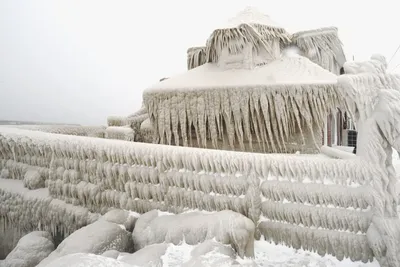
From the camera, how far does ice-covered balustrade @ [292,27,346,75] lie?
390 inches

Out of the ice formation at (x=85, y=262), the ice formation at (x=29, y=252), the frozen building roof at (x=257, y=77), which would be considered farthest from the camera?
the frozen building roof at (x=257, y=77)

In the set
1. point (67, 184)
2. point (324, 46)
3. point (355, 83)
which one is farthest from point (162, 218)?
point (324, 46)

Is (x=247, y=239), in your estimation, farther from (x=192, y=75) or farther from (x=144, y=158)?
(x=192, y=75)

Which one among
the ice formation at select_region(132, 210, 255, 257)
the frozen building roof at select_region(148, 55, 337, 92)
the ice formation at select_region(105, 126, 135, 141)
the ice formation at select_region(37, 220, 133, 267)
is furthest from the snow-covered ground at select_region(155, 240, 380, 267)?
the ice formation at select_region(105, 126, 135, 141)

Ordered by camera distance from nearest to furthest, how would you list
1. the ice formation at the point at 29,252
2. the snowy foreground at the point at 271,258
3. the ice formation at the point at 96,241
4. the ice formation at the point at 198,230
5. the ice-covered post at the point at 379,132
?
the ice-covered post at the point at 379,132
the snowy foreground at the point at 271,258
the ice formation at the point at 198,230
the ice formation at the point at 96,241
the ice formation at the point at 29,252

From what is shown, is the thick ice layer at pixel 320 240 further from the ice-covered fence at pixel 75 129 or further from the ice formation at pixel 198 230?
the ice-covered fence at pixel 75 129

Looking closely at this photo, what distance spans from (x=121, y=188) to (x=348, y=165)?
9.95 feet

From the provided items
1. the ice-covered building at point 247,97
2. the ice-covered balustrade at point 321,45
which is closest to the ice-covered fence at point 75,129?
the ice-covered building at point 247,97

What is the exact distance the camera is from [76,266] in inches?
97.2

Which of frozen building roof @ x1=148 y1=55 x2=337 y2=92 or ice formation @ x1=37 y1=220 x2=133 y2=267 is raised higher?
frozen building roof @ x1=148 y1=55 x2=337 y2=92

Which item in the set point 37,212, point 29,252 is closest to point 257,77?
point 37,212

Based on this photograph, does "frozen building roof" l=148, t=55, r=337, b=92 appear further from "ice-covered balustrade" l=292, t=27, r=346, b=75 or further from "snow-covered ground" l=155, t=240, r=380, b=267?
"snow-covered ground" l=155, t=240, r=380, b=267

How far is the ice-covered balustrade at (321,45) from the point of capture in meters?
9.90

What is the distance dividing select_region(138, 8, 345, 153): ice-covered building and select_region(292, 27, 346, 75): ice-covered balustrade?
1598 mm
